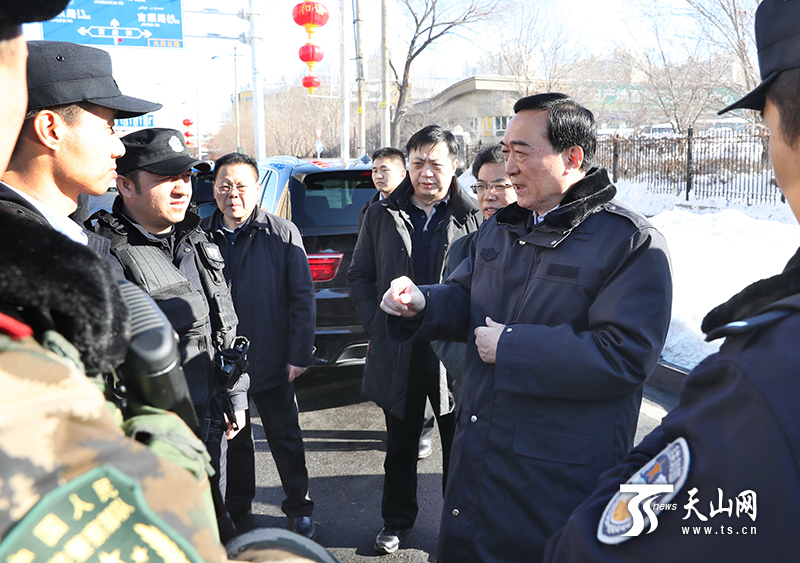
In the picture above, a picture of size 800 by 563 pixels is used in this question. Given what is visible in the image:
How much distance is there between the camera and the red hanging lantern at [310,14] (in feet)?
39.4

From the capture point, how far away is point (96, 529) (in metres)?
0.61

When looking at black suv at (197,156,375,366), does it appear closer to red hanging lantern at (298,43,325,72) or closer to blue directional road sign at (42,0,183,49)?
red hanging lantern at (298,43,325,72)

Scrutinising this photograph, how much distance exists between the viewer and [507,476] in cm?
201

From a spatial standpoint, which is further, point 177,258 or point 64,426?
point 177,258

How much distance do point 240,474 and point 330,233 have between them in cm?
206

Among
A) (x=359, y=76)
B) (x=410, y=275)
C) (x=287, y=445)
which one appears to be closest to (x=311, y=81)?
(x=359, y=76)

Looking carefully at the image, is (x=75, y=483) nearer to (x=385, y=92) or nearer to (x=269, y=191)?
(x=269, y=191)

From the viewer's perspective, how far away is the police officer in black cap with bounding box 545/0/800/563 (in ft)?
2.78

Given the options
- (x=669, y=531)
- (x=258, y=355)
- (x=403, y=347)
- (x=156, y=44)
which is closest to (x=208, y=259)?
(x=258, y=355)

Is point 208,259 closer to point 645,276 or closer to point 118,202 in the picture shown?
point 118,202

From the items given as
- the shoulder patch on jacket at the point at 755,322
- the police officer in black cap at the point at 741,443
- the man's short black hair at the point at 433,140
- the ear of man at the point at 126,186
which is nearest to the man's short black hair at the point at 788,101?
the police officer in black cap at the point at 741,443

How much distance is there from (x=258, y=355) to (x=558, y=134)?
202cm

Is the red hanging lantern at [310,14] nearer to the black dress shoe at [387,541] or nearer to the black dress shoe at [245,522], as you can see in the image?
the black dress shoe at [245,522]

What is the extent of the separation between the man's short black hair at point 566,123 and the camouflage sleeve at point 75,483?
6.24 ft
